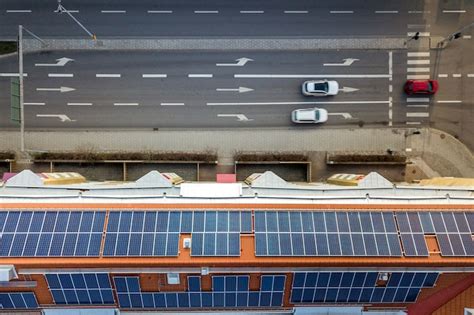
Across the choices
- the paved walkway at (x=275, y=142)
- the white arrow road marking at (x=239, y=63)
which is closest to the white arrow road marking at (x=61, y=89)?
the paved walkway at (x=275, y=142)

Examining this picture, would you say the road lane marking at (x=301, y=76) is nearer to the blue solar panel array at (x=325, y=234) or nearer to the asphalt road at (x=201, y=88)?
the asphalt road at (x=201, y=88)

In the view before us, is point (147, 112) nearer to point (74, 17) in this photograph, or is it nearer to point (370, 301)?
point (74, 17)

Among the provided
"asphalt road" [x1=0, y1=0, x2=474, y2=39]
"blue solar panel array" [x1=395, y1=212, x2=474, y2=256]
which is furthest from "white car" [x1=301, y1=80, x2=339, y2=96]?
"blue solar panel array" [x1=395, y1=212, x2=474, y2=256]

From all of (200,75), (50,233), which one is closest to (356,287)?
(50,233)

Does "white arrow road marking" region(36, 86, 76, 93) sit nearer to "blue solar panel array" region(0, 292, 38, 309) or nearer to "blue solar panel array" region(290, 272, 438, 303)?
"blue solar panel array" region(0, 292, 38, 309)

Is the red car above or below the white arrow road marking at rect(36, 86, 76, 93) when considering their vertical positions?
above

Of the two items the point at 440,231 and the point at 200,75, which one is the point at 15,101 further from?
the point at 440,231
